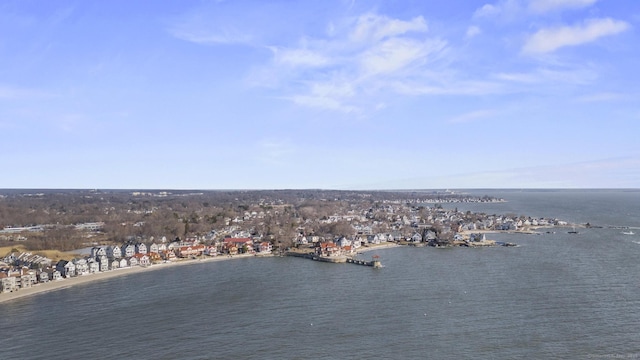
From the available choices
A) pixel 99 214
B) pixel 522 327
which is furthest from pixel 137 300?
pixel 99 214

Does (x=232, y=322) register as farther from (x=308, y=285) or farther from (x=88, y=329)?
(x=308, y=285)

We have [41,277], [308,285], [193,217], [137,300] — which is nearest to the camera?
[137,300]

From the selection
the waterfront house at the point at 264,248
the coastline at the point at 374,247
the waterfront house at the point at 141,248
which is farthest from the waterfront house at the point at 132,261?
the coastline at the point at 374,247

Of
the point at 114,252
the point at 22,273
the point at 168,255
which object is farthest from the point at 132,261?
the point at 22,273

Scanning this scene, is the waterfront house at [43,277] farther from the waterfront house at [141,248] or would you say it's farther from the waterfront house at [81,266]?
the waterfront house at [141,248]

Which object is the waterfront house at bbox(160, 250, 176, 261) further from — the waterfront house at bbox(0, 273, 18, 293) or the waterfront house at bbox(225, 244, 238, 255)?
the waterfront house at bbox(0, 273, 18, 293)

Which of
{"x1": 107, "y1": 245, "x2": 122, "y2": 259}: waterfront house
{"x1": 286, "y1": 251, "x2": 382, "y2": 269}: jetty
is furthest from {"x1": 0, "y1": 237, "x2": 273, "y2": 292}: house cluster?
{"x1": 286, "y1": 251, "x2": 382, "y2": 269}: jetty

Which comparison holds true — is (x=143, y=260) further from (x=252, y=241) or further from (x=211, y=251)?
(x=252, y=241)
